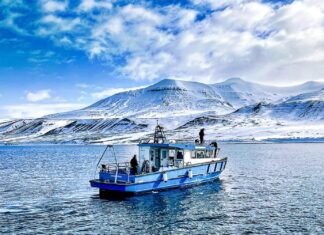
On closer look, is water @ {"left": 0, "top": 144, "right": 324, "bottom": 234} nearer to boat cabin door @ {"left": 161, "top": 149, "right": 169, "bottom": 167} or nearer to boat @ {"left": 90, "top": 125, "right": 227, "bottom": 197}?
boat @ {"left": 90, "top": 125, "right": 227, "bottom": 197}

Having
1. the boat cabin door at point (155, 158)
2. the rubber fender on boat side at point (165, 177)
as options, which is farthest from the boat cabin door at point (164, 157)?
the rubber fender on boat side at point (165, 177)

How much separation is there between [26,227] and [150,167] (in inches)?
776

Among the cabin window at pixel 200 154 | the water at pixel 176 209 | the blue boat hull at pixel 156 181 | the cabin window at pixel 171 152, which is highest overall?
the cabin window at pixel 171 152

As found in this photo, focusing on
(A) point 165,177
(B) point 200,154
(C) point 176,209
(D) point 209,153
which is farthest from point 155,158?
(C) point 176,209

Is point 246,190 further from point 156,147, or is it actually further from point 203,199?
point 156,147

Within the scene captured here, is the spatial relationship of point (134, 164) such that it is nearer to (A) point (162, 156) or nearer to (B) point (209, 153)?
(A) point (162, 156)

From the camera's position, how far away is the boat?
4231 centimetres

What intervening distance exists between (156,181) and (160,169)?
1897 millimetres

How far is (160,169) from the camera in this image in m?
45.6

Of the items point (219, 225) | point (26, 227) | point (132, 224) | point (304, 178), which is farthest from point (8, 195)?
point (304, 178)

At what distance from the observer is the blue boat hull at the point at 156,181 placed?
137ft

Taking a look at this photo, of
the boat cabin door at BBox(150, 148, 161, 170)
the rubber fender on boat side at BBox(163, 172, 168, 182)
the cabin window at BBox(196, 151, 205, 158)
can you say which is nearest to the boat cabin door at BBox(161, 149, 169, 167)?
the boat cabin door at BBox(150, 148, 161, 170)

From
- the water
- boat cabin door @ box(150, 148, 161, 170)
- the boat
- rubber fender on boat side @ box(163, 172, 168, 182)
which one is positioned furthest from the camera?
boat cabin door @ box(150, 148, 161, 170)

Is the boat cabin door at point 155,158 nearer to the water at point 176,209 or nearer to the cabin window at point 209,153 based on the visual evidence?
the water at point 176,209
